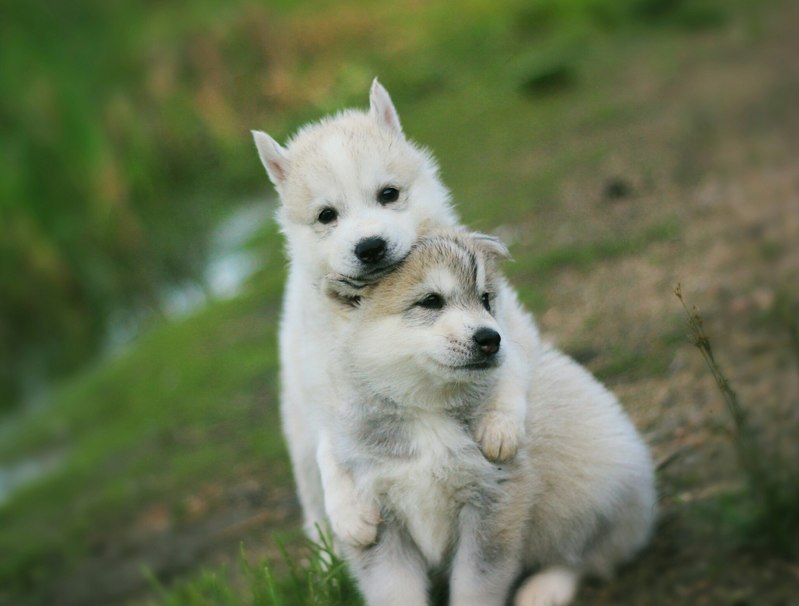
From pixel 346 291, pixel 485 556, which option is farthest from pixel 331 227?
pixel 485 556

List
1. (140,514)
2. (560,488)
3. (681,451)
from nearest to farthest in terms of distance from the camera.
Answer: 1. (560,488)
2. (681,451)
3. (140,514)

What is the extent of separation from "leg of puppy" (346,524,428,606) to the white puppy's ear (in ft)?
5.38

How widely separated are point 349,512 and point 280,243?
8425 mm

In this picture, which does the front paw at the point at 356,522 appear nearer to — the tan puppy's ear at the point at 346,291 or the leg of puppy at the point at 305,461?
the tan puppy's ear at the point at 346,291

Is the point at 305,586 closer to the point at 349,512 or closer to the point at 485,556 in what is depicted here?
the point at 349,512

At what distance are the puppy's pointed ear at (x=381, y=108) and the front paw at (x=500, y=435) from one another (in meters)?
1.60

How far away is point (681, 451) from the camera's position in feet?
14.6

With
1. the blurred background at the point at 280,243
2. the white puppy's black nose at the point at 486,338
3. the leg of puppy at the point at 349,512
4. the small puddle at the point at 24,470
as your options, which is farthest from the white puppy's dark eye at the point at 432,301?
the small puddle at the point at 24,470

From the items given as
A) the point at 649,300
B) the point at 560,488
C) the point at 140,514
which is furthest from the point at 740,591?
the point at 140,514

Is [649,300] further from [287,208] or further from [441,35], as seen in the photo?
[441,35]

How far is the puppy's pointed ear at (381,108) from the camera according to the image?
4.45 meters

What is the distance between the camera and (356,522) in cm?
335

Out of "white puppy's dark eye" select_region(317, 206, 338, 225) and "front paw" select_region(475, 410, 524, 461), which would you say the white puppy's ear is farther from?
"front paw" select_region(475, 410, 524, 461)

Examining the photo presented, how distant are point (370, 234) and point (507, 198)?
21.8ft
